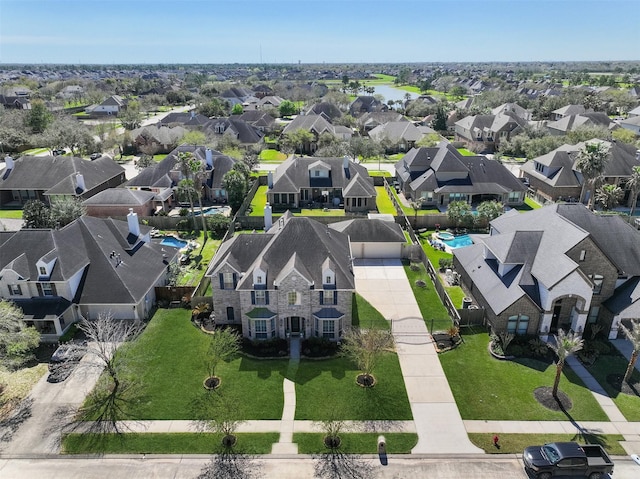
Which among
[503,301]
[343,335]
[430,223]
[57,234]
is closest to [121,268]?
[57,234]

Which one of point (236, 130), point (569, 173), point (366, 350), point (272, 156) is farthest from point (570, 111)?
point (366, 350)

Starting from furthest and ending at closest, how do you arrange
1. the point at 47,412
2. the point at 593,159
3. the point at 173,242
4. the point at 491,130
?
the point at 491,130, the point at 593,159, the point at 173,242, the point at 47,412

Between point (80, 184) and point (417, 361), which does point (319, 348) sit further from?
point (80, 184)

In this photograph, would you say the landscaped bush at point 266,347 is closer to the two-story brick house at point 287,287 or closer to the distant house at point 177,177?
the two-story brick house at point 287,287

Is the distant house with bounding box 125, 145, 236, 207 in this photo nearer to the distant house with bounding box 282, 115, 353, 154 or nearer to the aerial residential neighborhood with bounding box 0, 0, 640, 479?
the aerial residential neighborhood with bounding box 0, 0, 640, 479

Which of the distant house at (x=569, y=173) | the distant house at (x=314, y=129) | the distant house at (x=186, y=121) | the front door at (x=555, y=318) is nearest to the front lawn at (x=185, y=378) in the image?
the front door at (x=555, y=318)

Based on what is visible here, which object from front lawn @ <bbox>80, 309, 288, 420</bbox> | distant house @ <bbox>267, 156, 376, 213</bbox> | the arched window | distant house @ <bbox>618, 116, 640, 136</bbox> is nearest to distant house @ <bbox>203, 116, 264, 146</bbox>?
distant house @ <bbox>267, 156, 376, 213</bbox>
